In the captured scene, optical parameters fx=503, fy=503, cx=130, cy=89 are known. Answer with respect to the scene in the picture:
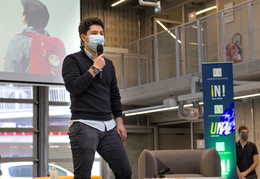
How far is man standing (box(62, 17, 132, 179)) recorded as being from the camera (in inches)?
105

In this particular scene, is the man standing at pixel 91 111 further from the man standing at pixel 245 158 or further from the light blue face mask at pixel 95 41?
the man standing at pixel 245 158

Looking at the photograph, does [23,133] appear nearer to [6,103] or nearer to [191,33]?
[6,103]

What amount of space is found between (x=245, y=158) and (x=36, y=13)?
4.63m

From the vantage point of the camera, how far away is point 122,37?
14.5m

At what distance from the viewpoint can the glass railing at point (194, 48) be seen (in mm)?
9430

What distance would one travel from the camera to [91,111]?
2.76m

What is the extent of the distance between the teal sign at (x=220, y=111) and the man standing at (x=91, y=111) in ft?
15.4

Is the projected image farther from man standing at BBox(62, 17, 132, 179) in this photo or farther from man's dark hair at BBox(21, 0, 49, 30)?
man standing at BBox(62, 17, 132, 179)

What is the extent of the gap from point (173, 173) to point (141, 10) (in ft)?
31.0

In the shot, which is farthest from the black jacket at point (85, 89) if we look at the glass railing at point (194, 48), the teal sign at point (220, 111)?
the glass railing at point (194, 48)

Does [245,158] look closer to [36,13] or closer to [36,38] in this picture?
[36,38]

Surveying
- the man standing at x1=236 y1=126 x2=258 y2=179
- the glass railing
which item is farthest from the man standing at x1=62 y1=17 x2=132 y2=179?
the glass railing

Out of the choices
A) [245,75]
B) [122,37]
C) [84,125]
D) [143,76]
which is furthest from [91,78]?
[122,37]

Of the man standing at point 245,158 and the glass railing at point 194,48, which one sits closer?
the man standing at point 245,158
